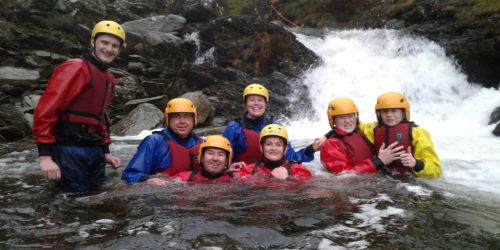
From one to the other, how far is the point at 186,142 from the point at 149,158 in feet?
2.27

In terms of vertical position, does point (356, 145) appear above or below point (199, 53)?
below

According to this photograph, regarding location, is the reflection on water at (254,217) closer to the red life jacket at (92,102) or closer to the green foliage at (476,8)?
the red life jacket at (92,102)

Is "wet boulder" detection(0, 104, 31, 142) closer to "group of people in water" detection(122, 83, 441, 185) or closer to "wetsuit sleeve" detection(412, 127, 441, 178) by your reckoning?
"group of people in water" detection(122, 83, 441, 185)

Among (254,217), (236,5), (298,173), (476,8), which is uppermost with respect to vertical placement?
(236,5)

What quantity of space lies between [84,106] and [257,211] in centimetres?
253

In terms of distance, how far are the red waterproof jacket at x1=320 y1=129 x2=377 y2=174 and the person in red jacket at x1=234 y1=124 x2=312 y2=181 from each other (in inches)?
18.1

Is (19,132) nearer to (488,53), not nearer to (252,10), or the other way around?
(488,53)

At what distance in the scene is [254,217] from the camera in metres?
3.52

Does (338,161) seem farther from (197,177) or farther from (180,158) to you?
(180,158)

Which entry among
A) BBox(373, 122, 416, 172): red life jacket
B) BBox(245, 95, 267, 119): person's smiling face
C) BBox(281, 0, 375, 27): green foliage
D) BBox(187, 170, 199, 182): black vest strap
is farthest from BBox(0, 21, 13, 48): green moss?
BBox(281, 0, 375, 27): green foliage

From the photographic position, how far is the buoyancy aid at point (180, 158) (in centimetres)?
527

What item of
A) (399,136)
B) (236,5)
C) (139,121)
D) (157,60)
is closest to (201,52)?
(157,60)

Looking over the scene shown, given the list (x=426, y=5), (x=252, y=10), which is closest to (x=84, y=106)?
(x=426, y=5)

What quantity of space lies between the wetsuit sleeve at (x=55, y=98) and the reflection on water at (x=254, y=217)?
820 millimetres
